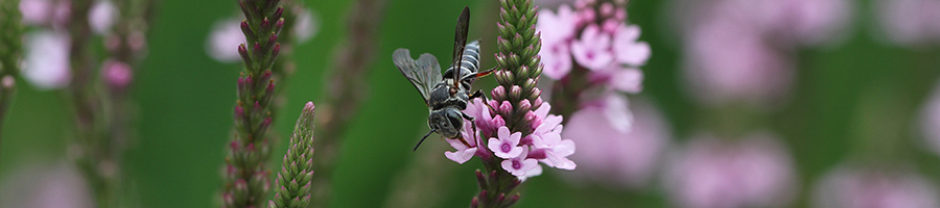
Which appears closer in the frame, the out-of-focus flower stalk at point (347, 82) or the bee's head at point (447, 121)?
the bee's head at point (447, 121)

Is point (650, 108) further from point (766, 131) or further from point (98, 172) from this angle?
point (98, 172)

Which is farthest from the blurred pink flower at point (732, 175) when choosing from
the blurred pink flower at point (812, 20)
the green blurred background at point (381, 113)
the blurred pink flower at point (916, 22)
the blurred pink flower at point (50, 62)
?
the blurred pink flower at point (50, 62)

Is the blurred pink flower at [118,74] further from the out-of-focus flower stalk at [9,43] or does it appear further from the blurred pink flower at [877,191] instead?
the blurred pink flower at [877,191]

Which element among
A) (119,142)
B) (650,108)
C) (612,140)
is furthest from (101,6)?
(650,108)

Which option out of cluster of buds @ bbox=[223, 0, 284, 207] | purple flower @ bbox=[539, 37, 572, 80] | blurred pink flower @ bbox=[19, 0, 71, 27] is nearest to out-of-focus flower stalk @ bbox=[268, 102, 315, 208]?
cluster of buds @ bbox=[223, 0, 284, 207]

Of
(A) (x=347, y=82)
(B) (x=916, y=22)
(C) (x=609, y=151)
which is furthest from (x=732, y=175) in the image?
(A) (x=347, y=82)

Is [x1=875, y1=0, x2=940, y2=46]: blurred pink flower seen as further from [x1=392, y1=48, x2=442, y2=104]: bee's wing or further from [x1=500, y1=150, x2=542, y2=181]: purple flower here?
[x1=500, y1=150, x2=542, y2=181]: purple flower
